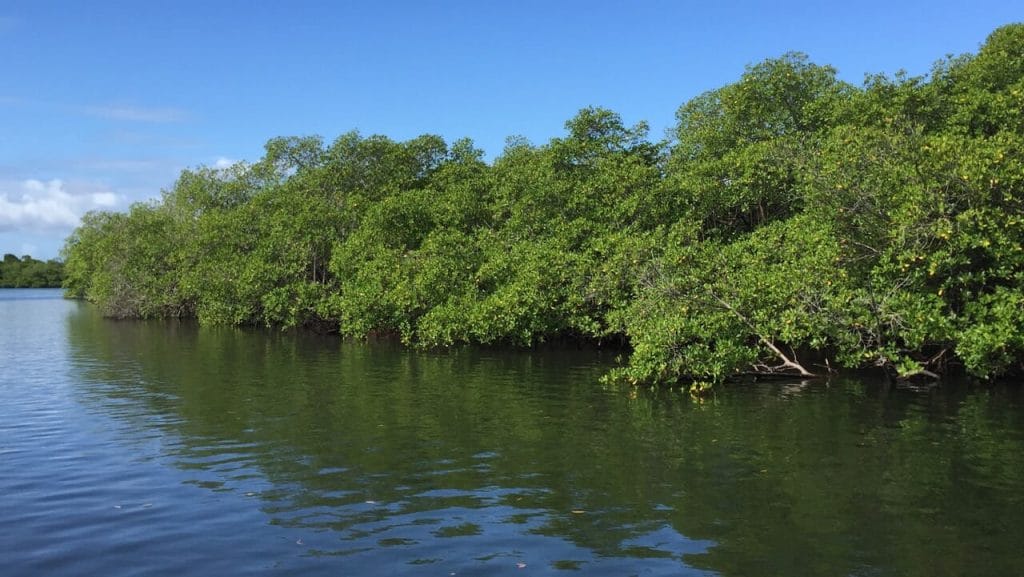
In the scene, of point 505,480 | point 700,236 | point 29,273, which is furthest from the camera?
point 29,273

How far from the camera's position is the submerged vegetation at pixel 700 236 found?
2072cm

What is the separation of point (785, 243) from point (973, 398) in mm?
7557

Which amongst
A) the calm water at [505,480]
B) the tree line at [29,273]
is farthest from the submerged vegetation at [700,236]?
the tree line at [29,273]

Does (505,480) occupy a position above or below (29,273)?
below

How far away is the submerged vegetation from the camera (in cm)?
2072

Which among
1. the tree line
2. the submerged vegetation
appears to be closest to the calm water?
the submerged vegetation

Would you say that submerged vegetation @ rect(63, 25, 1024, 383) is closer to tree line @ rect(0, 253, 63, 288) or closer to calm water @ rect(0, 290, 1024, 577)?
calm water @ rect(0, 290, 1024, 577)

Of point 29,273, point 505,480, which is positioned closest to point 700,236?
point 505,480

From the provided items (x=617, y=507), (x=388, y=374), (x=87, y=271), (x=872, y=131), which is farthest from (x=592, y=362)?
(x=87, y=271)

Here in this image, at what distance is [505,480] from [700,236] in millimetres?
23810

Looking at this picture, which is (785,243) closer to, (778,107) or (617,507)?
(778,107)

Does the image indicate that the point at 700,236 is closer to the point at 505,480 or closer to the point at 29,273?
the point at 505,480

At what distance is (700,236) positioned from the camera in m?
33.9

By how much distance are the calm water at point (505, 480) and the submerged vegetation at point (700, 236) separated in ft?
7.33
